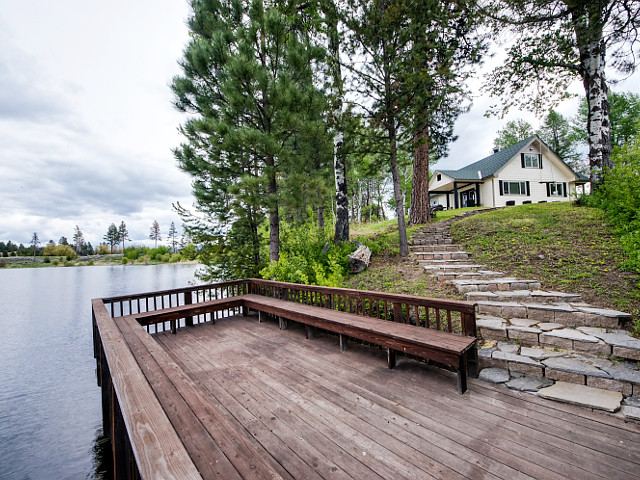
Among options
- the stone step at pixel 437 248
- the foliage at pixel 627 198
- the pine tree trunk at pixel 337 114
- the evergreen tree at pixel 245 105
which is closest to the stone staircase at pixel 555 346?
the foliage at pixel 627 198

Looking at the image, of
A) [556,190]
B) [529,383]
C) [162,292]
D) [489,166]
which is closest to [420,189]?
[529,383]

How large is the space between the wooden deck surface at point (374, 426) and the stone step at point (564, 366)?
34 cm

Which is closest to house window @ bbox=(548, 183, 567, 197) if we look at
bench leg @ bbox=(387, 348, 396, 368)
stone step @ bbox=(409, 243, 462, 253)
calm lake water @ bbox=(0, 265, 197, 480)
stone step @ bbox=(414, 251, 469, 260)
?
stone step @ bbox=(409, 243, 462, 253)

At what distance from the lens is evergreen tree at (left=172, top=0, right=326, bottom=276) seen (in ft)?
19.1

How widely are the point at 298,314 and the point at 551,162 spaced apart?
75.4ft

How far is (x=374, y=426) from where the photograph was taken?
6.31 feet

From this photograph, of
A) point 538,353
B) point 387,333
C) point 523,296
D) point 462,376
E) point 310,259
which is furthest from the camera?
point 310,259

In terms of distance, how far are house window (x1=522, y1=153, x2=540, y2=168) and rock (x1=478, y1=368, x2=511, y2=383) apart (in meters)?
20.5

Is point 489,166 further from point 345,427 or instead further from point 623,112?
point 345,427

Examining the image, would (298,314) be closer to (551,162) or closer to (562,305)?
(562,305)

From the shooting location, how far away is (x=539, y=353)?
262 centimetres

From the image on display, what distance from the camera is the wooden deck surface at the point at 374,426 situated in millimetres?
1522

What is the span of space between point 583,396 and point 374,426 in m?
1.69

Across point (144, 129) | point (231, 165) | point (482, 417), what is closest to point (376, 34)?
point (231, 165)
